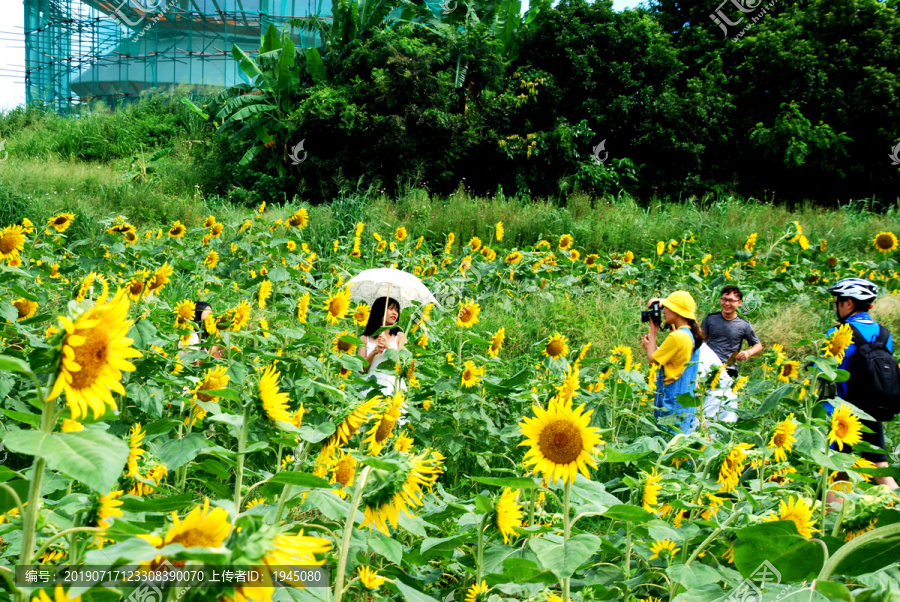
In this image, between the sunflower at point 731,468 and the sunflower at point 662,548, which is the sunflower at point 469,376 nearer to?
the sunflower at point 731,468

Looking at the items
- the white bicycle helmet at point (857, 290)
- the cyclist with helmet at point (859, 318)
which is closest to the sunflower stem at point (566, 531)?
the cyclist with helmet at point (859, 318)

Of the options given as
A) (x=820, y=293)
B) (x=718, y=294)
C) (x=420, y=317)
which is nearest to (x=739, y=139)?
(x=820, y=293)

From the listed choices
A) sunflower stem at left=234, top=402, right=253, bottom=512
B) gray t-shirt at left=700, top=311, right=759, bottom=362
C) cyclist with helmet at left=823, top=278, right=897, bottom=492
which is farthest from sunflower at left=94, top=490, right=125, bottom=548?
gray t-shirt at left=700, top=311, right=759, bottom=362

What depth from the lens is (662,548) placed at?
148cm

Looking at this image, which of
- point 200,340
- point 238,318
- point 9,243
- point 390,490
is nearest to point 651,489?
point 390,490

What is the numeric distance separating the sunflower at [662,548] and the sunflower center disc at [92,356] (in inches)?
44.8

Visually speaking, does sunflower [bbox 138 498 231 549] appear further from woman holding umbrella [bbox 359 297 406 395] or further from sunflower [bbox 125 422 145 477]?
woman holding umbrella [bbox 359 297 406 395]

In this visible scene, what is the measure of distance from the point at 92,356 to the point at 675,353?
3.65m

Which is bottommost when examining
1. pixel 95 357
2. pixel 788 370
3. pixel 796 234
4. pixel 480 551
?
pixel 788 370

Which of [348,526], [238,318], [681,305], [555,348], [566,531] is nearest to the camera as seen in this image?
[348,526]

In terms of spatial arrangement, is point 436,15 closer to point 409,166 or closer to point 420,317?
point 409,166

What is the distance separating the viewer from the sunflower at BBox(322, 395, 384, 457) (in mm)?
1381

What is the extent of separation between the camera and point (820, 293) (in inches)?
293

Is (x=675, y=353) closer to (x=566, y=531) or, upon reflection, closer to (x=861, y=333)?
(x=861, y=333)
